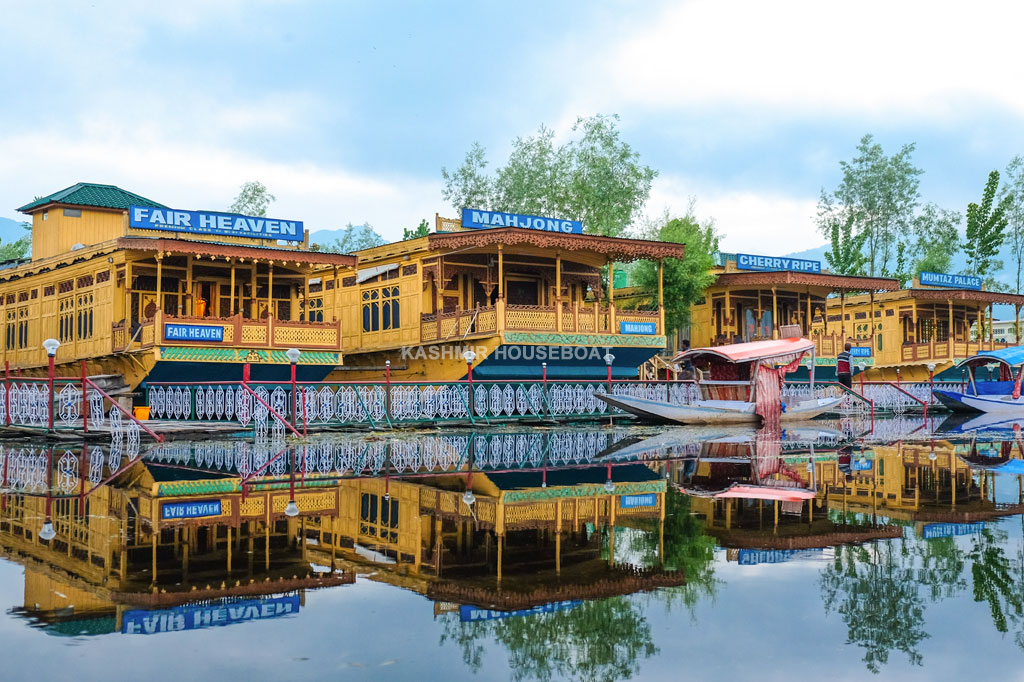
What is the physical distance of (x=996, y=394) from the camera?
36.3m

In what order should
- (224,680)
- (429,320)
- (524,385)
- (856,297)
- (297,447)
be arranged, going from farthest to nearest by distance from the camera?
(856,297)
(429,320)
(524,385)
(297,447)
(224,680)

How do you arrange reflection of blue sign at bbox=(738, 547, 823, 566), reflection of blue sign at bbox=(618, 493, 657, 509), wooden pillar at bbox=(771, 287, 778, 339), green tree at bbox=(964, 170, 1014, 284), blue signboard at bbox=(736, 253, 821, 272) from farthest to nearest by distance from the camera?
green tree at bbox=(964, 170, 1014, 284) < blue signboard at bbox=(736, 253, 821, 272) < wooden pillar at bbox=(771, 287, 778, 339) < reflection of blue sign at bbox=(618, 493, 657, 509) < reflection of blue sign at bbox=(738, 547, 823, 566)

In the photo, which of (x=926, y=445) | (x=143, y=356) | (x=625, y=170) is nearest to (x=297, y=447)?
(x=143, y=356)

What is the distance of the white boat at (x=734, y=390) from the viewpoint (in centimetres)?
2592

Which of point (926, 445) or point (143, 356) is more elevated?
point (143, 356)

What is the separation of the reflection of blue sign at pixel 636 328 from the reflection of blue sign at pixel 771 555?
2321cm

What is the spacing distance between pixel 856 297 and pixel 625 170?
1352cm

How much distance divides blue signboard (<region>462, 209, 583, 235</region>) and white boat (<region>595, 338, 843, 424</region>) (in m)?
6.93

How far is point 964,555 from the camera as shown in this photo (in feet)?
25.1

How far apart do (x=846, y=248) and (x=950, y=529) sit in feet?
182

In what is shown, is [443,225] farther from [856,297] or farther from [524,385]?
[856,297]

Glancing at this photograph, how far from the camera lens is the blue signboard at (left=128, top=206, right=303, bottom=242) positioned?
28234mm

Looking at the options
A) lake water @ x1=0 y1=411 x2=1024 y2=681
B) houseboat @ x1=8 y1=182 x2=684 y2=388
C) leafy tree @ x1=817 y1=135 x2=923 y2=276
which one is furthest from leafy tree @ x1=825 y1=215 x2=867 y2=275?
lake water @ x1=0 y1=411 x2=1024 y2=681

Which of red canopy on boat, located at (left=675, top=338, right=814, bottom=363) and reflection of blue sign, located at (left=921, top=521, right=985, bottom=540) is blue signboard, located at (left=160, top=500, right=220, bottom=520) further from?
red canopy on boat, located at (left=675, top=338, right=814, bottom=363)
